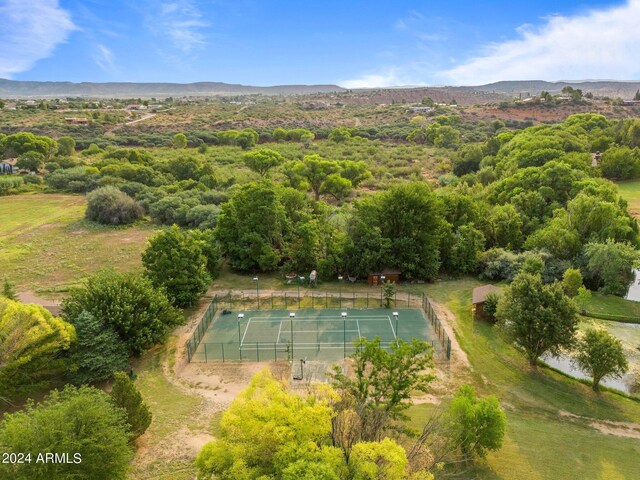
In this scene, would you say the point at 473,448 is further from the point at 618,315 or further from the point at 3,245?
the point at 3,245

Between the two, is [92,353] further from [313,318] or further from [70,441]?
[313,318]

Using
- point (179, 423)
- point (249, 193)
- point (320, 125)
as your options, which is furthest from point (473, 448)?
point (320, 125)

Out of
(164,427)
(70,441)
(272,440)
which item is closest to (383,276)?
(164,427)

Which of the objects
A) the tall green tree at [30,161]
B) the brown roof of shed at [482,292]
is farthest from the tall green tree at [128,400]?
the tall green tree at [30,161]

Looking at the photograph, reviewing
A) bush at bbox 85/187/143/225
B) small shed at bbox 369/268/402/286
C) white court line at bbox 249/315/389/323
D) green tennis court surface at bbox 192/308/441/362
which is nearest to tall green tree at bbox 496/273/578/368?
green tennis court surface at bbox 192/308/441/362

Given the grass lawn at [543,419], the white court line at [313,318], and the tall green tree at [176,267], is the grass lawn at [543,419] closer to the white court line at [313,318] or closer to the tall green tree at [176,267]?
the white court line at [313,318]
